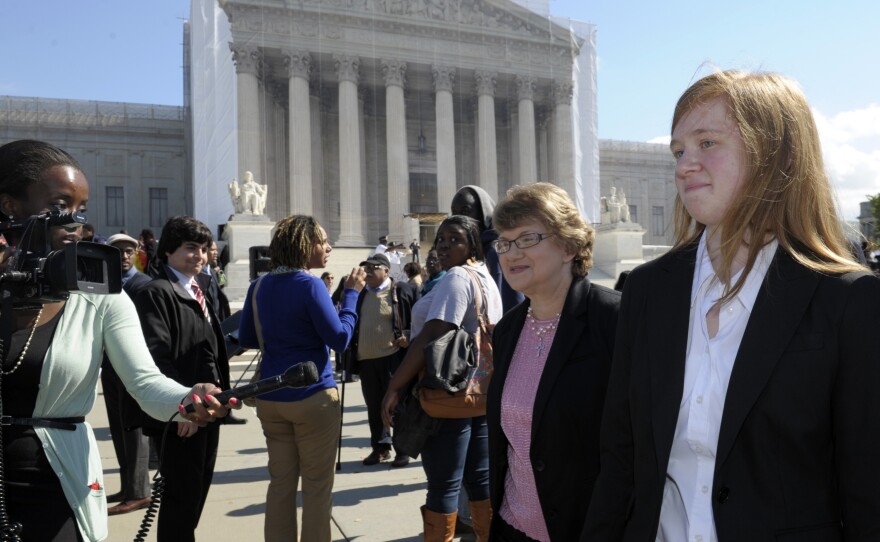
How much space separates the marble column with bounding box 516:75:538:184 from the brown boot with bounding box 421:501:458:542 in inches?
1308

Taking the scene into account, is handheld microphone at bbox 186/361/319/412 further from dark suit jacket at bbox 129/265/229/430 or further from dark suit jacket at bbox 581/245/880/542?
Result: dark suit jacket at bbox 129/265/229/430

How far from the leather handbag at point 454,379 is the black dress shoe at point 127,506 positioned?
297 cm

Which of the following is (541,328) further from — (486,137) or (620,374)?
(486,137)

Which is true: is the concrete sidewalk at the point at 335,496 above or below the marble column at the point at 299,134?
below

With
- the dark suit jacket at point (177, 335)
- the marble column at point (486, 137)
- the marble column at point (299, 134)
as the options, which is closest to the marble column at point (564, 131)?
the marble column at point (486, 137)

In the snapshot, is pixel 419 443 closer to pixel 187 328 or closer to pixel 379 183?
pixel 187 328

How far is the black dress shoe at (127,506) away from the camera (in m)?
5.02

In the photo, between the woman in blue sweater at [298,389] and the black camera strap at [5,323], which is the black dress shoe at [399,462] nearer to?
the woman in blue sweater at [298,389]

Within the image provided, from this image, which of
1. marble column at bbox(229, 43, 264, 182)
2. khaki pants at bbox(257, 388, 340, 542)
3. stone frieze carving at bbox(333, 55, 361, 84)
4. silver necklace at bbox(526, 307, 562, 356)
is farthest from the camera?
stone frieze carving at bbox(333, 55, 361, 84)

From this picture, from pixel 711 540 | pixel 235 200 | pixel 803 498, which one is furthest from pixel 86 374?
pixel 235 200

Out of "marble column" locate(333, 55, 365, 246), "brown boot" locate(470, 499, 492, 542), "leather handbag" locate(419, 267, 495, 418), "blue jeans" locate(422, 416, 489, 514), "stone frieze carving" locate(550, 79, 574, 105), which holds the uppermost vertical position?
"stone frieze carving" locate(550, 79, 574, 105)

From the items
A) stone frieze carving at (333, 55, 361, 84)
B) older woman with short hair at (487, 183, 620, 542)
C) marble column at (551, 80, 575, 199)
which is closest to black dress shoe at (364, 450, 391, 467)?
older woman with short hair at (487, 183, 620, 542)

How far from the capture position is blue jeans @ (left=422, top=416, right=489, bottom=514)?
11.0 ft

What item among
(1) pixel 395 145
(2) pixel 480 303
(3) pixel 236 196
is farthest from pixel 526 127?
(2) pixel 480 303
